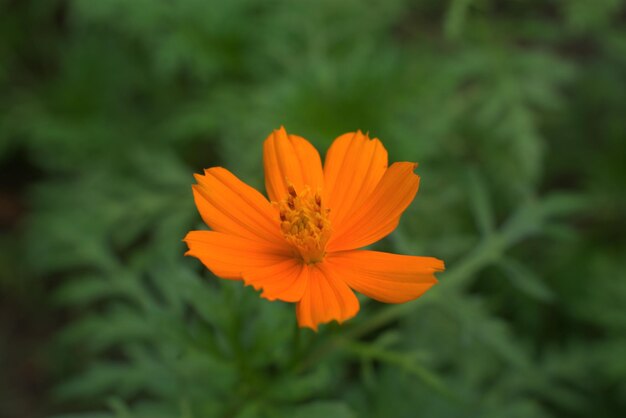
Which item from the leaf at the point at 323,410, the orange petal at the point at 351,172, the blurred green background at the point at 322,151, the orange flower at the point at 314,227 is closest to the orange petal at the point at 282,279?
the orange flower at the point at 314,227

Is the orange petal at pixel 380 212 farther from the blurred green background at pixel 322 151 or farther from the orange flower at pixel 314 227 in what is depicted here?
the blurred green background at pixel 322 151

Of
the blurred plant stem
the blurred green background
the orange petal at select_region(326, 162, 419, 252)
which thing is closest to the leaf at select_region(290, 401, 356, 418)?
the blurred plant stem

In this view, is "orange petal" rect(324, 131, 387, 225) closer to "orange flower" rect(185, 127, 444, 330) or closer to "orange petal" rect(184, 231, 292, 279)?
"orange flower" rect(185, 127, 444, 330)

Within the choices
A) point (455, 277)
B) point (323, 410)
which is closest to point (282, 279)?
point (323, 410)

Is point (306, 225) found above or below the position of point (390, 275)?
above

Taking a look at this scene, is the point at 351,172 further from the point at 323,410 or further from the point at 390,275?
the point at 323,410

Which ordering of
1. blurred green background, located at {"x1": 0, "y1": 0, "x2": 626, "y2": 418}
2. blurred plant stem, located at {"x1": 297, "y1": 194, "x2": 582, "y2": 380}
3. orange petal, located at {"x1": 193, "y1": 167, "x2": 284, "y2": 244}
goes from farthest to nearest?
blurred green background, located at {"x1": 0, "y1": 0, "x2": 626, "y2": 418}, blurred plant stem, located at {"x1": 297, "y1": 194, "x2": 582, "y2": 380}, orange petal, located at {"x1": 193, "y1": 167, "x2": 284, "y2": 244}
